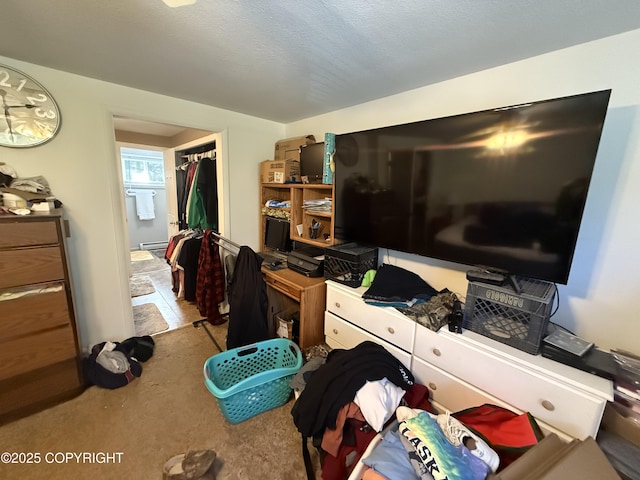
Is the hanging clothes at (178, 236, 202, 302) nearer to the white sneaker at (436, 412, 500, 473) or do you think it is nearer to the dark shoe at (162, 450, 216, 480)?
the dark shoe at (162, 450, 216, 480)

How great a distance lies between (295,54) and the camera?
1.40m

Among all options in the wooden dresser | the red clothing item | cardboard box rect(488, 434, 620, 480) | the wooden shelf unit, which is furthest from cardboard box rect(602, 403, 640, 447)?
the wooden dresser

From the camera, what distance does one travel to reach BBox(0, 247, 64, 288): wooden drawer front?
4.71ft

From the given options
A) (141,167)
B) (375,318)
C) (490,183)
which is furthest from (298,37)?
(141,167)

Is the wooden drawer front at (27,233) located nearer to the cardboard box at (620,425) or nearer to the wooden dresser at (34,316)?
the wooden dresser at (34,316)

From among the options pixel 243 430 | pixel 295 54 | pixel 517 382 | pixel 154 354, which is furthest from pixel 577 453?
pixel 154 354

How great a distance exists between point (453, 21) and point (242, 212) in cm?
228

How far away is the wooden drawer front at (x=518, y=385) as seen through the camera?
0.97 metres

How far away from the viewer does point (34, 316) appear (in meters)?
1.53

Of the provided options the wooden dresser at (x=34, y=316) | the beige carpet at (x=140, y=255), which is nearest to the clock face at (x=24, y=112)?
the wooden dresser at (x=34, y=316)

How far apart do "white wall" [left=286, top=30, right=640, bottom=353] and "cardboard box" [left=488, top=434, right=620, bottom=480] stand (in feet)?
2.32

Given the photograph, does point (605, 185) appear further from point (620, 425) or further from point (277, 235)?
point (277, 235)

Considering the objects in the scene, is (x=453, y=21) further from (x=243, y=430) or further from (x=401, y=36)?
(x=243, y=430)

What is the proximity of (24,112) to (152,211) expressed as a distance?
440 cm
